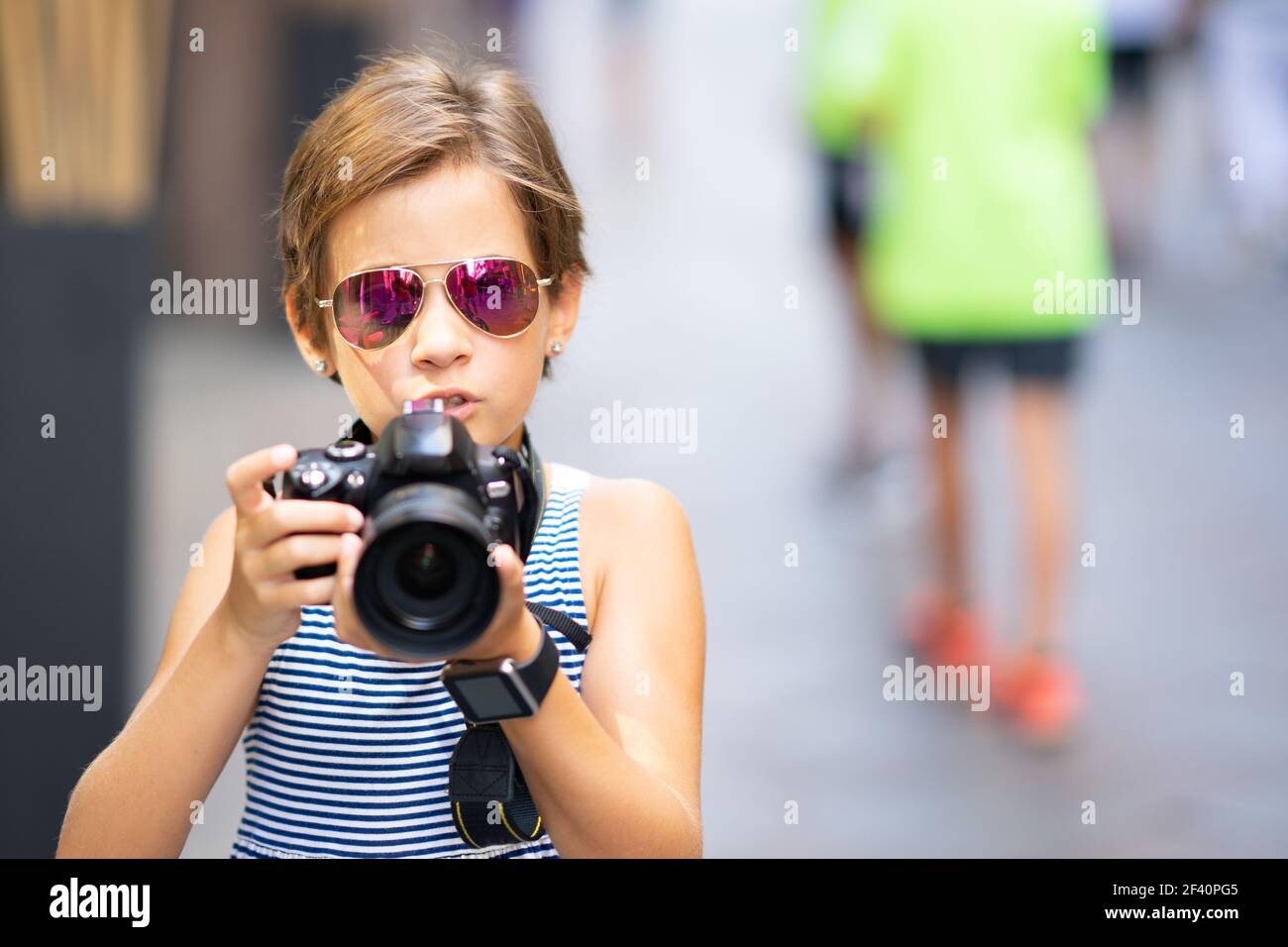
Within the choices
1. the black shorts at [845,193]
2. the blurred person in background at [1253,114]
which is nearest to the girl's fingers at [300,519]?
the black shorts at [845,193]

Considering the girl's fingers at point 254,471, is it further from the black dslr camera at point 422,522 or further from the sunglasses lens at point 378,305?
the sunglasses lens at point 378,305

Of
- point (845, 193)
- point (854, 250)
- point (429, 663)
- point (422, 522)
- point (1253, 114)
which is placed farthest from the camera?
point (1253, 114)

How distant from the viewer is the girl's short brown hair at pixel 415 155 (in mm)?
1897

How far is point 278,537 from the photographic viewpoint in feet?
5.37

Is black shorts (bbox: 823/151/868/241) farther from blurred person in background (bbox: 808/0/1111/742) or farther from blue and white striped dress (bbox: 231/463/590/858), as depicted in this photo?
blue and white striped dress (bbox: 231/463/590/858)

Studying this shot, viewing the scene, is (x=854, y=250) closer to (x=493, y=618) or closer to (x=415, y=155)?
(x=415, y=155)

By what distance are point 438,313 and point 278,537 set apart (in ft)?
1.13

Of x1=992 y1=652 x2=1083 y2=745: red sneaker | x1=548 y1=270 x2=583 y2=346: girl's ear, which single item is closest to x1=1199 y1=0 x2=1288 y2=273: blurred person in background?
x1=992 y1=652 x2=1083 y2=745: red sneaker

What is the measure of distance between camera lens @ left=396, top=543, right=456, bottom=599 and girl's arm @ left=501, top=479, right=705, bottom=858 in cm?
16

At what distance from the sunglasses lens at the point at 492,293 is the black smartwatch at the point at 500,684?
0.39m

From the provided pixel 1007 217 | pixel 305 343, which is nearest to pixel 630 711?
pixel 305 343
